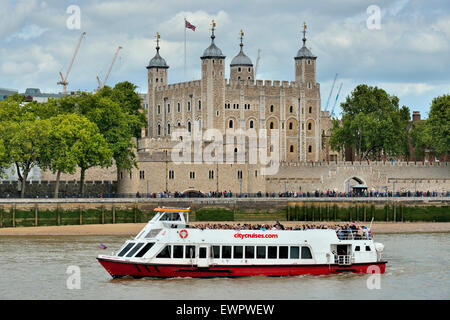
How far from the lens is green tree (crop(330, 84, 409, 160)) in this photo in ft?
394

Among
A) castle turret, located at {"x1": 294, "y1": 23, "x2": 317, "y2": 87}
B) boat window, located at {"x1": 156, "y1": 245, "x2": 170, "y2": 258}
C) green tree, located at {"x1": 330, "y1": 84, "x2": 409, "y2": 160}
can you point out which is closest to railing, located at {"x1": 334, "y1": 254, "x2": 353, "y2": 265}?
boat window, located at {"x1": 156, "y1": 245, "x2": 170, "y2": 258}

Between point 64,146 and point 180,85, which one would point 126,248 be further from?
point 180,85

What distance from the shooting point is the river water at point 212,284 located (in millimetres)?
48281

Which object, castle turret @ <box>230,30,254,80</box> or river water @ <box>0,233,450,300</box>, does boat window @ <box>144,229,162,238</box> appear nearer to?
river water @ <box>0,233,450,300</box>

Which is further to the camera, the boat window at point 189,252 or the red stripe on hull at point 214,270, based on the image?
the boat window at point 189,252

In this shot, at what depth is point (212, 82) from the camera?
412ft

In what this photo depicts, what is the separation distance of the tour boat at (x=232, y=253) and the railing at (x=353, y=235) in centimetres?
7

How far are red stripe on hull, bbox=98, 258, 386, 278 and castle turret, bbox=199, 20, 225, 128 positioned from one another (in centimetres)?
7306

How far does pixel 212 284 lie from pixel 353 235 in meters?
8.51

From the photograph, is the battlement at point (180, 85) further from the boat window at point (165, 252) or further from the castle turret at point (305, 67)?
the boat window at point (165, 252)

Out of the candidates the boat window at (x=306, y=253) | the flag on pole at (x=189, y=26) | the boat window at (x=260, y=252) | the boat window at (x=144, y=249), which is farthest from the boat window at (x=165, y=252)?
the flag on pole at (x=189, y=26)

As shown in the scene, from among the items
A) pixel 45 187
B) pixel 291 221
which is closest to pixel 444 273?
pixel 291 221

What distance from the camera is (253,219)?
295 ft
